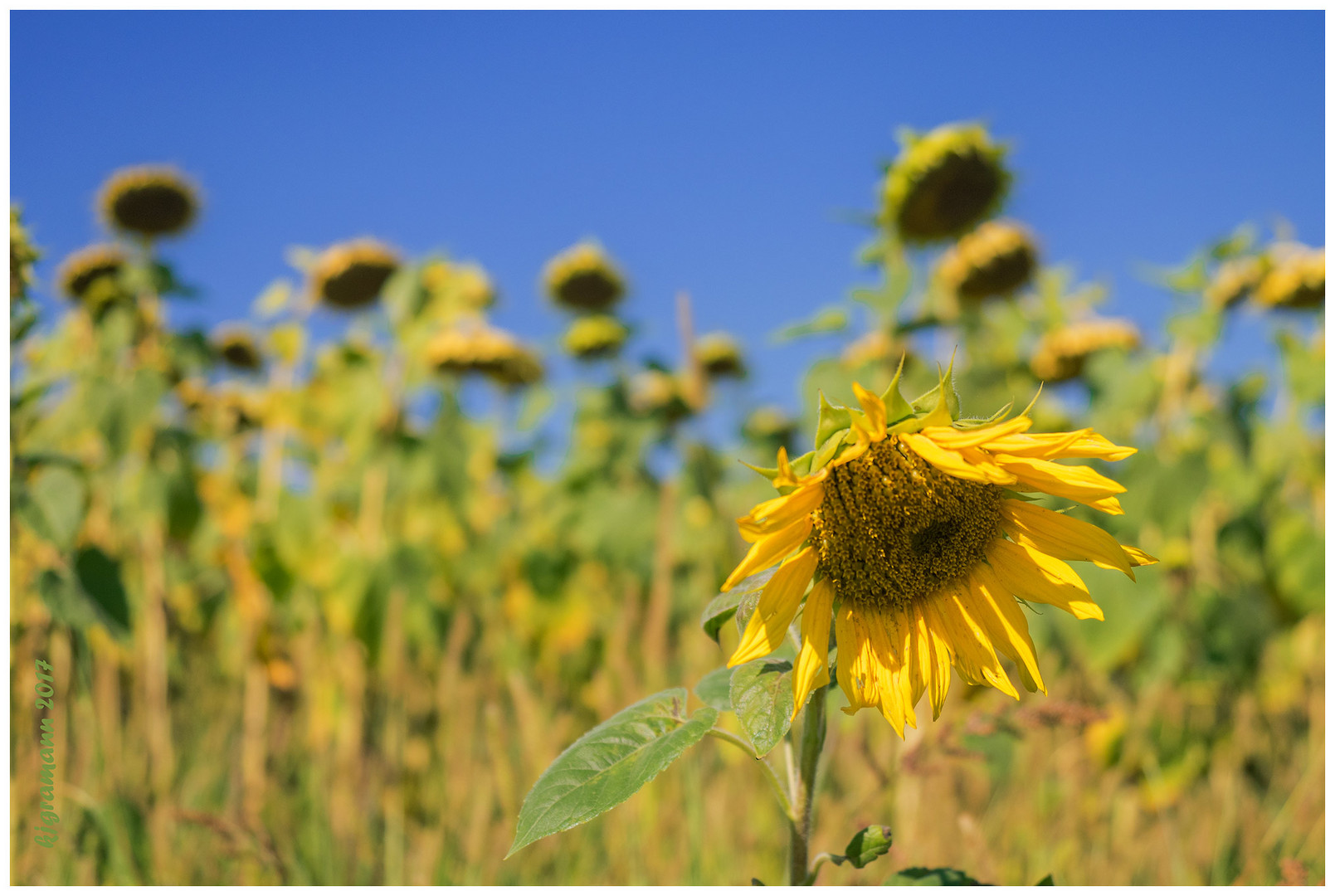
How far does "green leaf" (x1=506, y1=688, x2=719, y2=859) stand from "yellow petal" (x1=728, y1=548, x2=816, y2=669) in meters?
0.05

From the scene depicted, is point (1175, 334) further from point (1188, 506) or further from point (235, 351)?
point (235, 351)

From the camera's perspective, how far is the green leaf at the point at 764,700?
563mm

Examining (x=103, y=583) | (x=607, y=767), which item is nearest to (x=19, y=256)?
(x=103, y=583)

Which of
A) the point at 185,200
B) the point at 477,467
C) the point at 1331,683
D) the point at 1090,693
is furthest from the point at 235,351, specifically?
the point at 1331,683

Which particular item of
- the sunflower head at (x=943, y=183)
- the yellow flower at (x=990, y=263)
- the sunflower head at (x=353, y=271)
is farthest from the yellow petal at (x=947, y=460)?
the sunflower head at (x=353, y=271)

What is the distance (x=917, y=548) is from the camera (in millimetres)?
681

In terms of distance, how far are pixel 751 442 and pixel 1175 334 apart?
4.09 ft

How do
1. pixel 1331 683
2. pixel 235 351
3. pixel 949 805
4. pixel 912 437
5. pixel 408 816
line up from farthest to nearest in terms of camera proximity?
pixel 235 351 → pixel 408 816 → pixel 1331 683 → pixel 949 805 → pixel 912 437

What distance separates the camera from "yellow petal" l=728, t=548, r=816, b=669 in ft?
2.06

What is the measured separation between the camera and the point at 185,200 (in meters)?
2.55

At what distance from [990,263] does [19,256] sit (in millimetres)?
2056

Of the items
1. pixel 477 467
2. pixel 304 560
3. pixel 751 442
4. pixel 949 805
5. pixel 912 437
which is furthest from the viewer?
pixel 477 467

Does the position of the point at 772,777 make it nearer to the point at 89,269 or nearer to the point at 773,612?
the point at 773,612

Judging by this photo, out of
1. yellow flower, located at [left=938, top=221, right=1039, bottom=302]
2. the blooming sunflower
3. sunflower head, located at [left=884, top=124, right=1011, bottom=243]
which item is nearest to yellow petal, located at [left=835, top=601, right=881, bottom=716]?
the blooming sunflower
